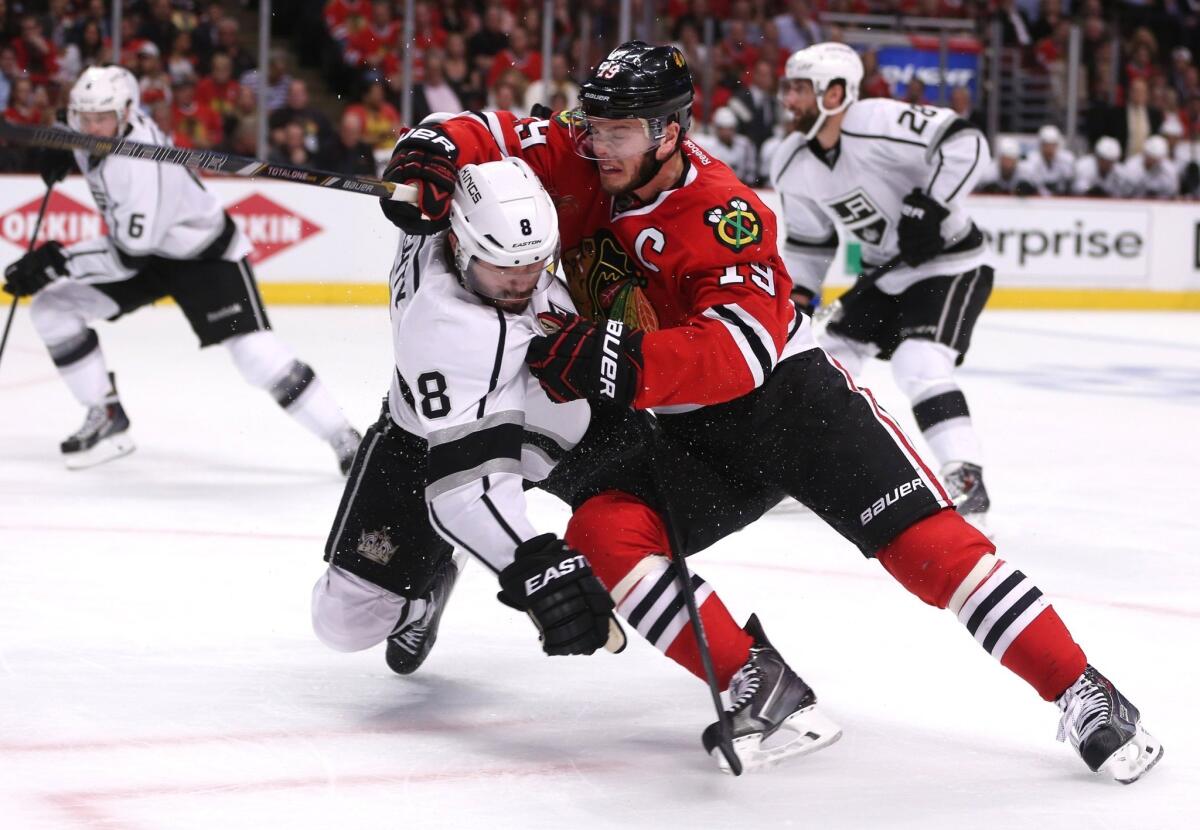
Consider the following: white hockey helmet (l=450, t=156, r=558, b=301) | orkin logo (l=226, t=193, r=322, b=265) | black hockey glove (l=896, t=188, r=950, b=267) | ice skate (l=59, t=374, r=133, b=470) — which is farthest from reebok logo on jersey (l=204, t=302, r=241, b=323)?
orkin logo (l=226, t=193, r=322, b=265)

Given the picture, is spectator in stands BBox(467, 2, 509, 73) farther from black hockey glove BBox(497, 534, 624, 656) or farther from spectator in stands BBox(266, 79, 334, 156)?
black hockey glove BBox(497, 534, 624, 656)

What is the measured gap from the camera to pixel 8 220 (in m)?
8.12

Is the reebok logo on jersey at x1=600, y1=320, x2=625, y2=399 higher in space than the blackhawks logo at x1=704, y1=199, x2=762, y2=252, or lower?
lower

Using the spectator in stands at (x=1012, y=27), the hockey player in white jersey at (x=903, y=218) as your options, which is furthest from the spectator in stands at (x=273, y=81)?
the hockey player in white jersey at (x=903, y=218)

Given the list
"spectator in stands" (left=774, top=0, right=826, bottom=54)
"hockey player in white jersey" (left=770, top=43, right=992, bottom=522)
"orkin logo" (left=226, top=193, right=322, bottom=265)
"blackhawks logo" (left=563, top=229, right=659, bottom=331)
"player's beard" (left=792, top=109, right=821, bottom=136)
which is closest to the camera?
"blackhawks logo" (left=563, top=229, right=659, bottom=331)

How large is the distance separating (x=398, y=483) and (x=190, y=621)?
70cm

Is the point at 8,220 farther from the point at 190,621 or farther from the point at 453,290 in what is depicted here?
the point at 453,290

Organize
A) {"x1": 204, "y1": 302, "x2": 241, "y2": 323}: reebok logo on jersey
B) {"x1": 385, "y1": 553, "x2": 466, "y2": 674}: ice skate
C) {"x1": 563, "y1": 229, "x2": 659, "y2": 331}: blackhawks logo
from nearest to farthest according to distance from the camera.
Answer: {"x1": 563, "y1": 229, "x2": 659, "y2": 331}: blackhawks logo, {"x1": 385, "y1": 553, "x2": 466, "y2": 674}: ice skate, {"x1": 204, "y1": 302, "x2": 241, "y2": 323}: reebok logo on jersey

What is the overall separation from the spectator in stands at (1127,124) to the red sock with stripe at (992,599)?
373 inches

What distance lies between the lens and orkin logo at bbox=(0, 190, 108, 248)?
812cm

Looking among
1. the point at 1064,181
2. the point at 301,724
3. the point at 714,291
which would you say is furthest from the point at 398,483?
the point at 1064,181

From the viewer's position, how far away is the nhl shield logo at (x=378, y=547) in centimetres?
261

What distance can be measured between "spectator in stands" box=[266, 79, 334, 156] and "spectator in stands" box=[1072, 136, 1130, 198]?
14.8 ft

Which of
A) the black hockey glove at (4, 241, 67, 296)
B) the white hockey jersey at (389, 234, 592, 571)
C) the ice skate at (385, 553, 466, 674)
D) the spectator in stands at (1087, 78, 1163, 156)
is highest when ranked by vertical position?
the white hockey jersey at (389, 234, 592, 571)
